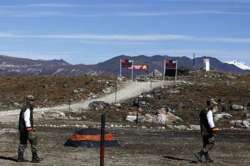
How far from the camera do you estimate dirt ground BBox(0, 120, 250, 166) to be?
2705 centimetres

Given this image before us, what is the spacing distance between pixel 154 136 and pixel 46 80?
44.2 m

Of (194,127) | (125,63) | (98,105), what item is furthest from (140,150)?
(125,63)

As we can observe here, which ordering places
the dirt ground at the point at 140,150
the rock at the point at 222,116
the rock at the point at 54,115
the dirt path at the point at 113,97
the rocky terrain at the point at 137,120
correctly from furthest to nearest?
1. the rock at the point at 222,116
2. the rock at the point at 54,115
3. the dirt path at the point at 113,97
4. the rocky terrain at the point at 137,120
5. the dirt ground at the point at 140,150

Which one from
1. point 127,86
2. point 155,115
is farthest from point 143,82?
point 155,115

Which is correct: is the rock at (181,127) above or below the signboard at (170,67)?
below

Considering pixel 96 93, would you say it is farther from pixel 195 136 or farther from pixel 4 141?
pixel 4 141

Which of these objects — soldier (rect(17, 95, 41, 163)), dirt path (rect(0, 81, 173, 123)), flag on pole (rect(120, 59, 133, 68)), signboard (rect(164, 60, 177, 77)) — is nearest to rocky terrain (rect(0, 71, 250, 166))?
dirt path (rect(0, 81, 173, 123))

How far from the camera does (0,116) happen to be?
54000mm

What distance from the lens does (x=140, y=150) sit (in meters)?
32.0

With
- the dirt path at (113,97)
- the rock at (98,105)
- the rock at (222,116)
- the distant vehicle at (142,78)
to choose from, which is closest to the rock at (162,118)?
the rock at (222,116)

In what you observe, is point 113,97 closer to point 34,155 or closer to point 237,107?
point 237,107

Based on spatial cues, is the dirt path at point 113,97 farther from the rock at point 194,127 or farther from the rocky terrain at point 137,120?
the rock at point 194,127

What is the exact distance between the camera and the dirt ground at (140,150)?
2705cm

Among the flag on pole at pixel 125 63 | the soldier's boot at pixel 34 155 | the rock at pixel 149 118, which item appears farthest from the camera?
the flag on pole at pixel 125 63
